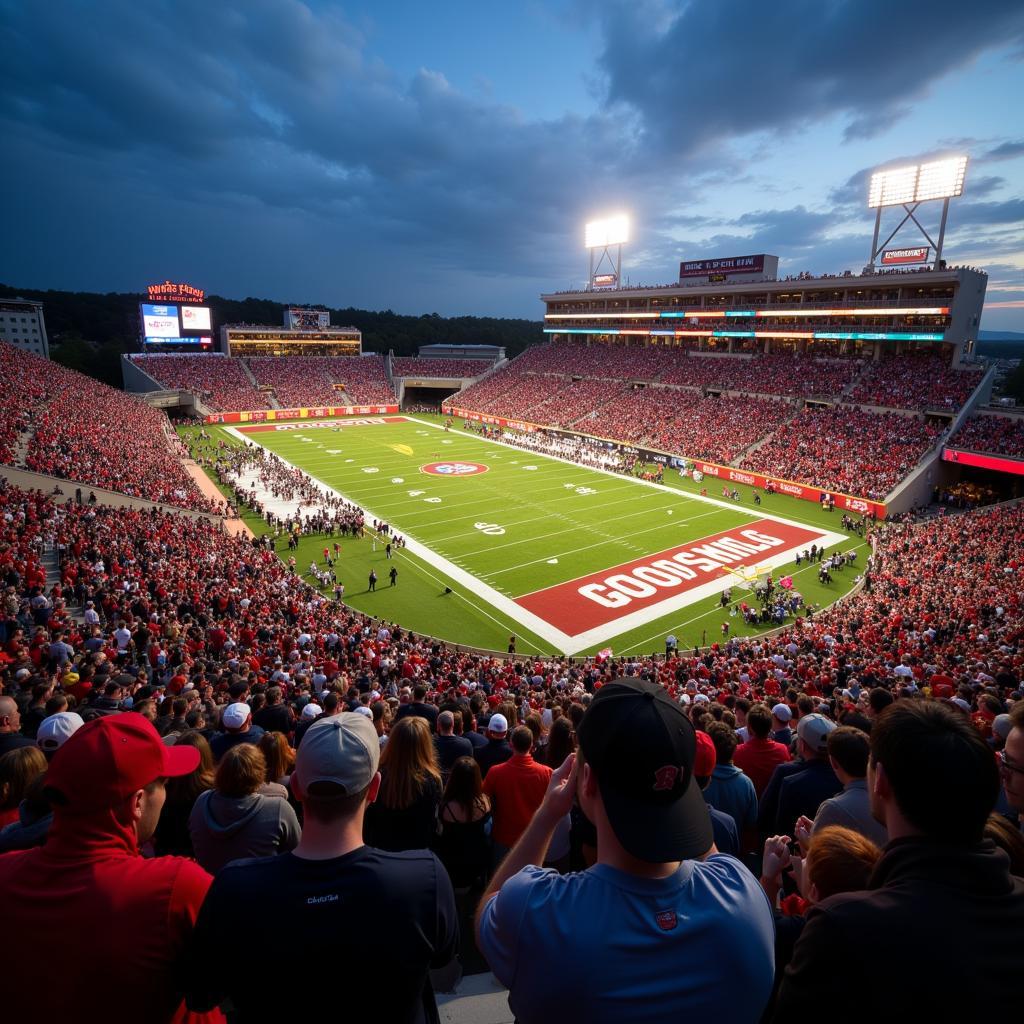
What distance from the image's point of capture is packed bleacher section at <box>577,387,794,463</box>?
47.2 m

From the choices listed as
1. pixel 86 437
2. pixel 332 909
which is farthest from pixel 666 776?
pixel 86 437

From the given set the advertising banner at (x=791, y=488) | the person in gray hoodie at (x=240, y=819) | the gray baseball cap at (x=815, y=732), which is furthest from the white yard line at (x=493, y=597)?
the advertising banner at (x=791, y=488)

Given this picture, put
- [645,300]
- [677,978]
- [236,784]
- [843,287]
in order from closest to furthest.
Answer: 1. [677,978]
2. [236,784]
3. [843,287]
4. [645,300]

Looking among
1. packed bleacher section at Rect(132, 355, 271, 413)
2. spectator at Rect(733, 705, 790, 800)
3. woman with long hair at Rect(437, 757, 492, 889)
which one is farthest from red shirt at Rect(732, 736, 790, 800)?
packed bleacher section at Rect(132, 355, 271, 413)

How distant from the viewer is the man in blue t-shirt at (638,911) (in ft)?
5.39

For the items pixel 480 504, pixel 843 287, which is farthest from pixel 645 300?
pixel 480 504

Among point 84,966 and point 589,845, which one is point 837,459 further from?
point 84,966

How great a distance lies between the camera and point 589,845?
13.3ft

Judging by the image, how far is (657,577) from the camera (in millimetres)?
26812

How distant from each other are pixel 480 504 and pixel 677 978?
3551 centimetres

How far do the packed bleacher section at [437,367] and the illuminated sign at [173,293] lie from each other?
25.7 metres

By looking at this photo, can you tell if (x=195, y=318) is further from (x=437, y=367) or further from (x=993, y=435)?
(x=993, y=435)

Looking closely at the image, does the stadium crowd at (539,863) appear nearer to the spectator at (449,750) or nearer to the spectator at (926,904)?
the spectator at (926,904)

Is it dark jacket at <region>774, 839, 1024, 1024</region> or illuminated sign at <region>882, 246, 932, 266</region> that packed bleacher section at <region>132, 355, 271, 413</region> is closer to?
illuminated sign at <region>882, 246, 932, 266</region>
